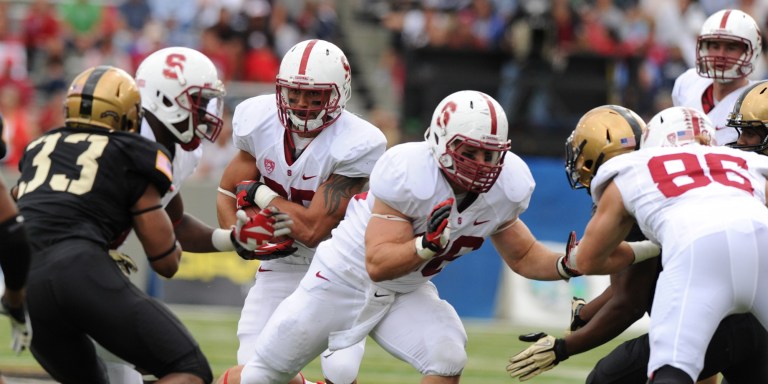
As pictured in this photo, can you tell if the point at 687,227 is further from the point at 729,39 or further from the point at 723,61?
the point at 729,39

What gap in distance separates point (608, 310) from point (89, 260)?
2225mm

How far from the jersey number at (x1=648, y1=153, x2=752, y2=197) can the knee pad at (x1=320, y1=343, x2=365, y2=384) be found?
1.74m

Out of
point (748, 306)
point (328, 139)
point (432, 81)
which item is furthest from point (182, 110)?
point (432, 81)

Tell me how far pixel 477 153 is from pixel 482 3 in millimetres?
9584

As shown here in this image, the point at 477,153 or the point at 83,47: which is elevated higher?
the point at 477,153

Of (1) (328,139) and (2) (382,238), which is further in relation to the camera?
(1) (328,139)

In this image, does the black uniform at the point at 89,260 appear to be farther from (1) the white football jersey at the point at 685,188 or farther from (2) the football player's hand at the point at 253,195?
(1) the white football jersey at the point at 685,188

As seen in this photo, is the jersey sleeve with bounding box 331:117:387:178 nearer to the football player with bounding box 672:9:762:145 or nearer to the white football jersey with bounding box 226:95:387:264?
the white football jersey with bounding box 226:95:387:264

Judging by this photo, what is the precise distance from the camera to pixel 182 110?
6.05 meters

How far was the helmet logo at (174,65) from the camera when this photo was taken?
607 cm

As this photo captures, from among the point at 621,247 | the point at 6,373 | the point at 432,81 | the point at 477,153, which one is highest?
the point at 477,153

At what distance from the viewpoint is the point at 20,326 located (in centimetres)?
477

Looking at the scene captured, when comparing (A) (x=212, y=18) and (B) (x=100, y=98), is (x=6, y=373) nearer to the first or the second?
(B) (x=100, y=98)

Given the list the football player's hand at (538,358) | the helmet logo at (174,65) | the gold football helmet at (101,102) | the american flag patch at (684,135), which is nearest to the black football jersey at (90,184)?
the gold football helmet at (101,102)
